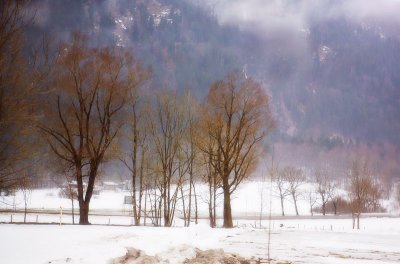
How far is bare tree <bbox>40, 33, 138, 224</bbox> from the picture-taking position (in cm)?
2580

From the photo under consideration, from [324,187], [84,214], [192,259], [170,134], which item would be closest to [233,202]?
[324,187]

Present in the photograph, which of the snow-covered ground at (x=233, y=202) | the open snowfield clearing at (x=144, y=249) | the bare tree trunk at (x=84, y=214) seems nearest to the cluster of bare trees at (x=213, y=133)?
the bare tree trunk at (x=84, y=214)

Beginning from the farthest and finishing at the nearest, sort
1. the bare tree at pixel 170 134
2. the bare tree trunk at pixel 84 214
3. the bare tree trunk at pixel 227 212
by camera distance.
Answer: the bare tree at pixel 170 134
the bare tree trunk at pixel 227 212
the bare tree trunk at pixel 84 214

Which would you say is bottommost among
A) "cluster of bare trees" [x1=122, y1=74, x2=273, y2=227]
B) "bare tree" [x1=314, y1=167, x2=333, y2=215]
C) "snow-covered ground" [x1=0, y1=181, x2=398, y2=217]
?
"snow-covered ground" [x1=0, y1=181, x2=398, y2=217]

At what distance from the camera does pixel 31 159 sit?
1620cm

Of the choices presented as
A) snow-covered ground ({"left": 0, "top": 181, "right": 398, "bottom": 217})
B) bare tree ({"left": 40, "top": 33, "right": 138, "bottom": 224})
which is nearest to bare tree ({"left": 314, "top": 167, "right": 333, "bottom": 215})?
snow-covered ground ({"left": 0, "top": 181, "right": 398, "bottom": 217})

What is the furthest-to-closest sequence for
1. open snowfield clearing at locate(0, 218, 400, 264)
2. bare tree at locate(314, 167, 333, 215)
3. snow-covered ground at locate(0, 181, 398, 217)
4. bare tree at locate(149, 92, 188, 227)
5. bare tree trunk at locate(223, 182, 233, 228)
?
snow-covered ground at locate(0, 181, 398, 217), bare tree at locate(314, 167, 333, 215), bare tree at locate(149, 92, 188, 227), bare tree trunk at locate(223, 182, 233, 228), open snowfield clearing at locate(0, 218, 400, 264)

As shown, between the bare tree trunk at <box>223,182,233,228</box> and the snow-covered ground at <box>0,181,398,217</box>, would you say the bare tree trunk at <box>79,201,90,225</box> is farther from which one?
the snow-covered ground at <box>0,181,398,217</box>

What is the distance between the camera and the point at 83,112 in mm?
27188

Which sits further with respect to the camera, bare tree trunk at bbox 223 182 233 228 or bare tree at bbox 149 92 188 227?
bare tree at bbox 149 92 188 227

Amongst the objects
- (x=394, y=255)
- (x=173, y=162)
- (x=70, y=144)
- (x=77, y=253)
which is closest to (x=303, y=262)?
(x=394, y=255)

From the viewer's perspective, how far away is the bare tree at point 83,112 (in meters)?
25.8

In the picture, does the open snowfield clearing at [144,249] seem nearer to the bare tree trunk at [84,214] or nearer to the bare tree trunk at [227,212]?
the bare tree trunk at [84,214]

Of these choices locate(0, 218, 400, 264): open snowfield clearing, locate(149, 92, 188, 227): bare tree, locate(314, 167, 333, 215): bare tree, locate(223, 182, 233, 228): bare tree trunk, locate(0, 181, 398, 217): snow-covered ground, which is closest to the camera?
locate(0, 218, 400, 264): open snowfield clearing
